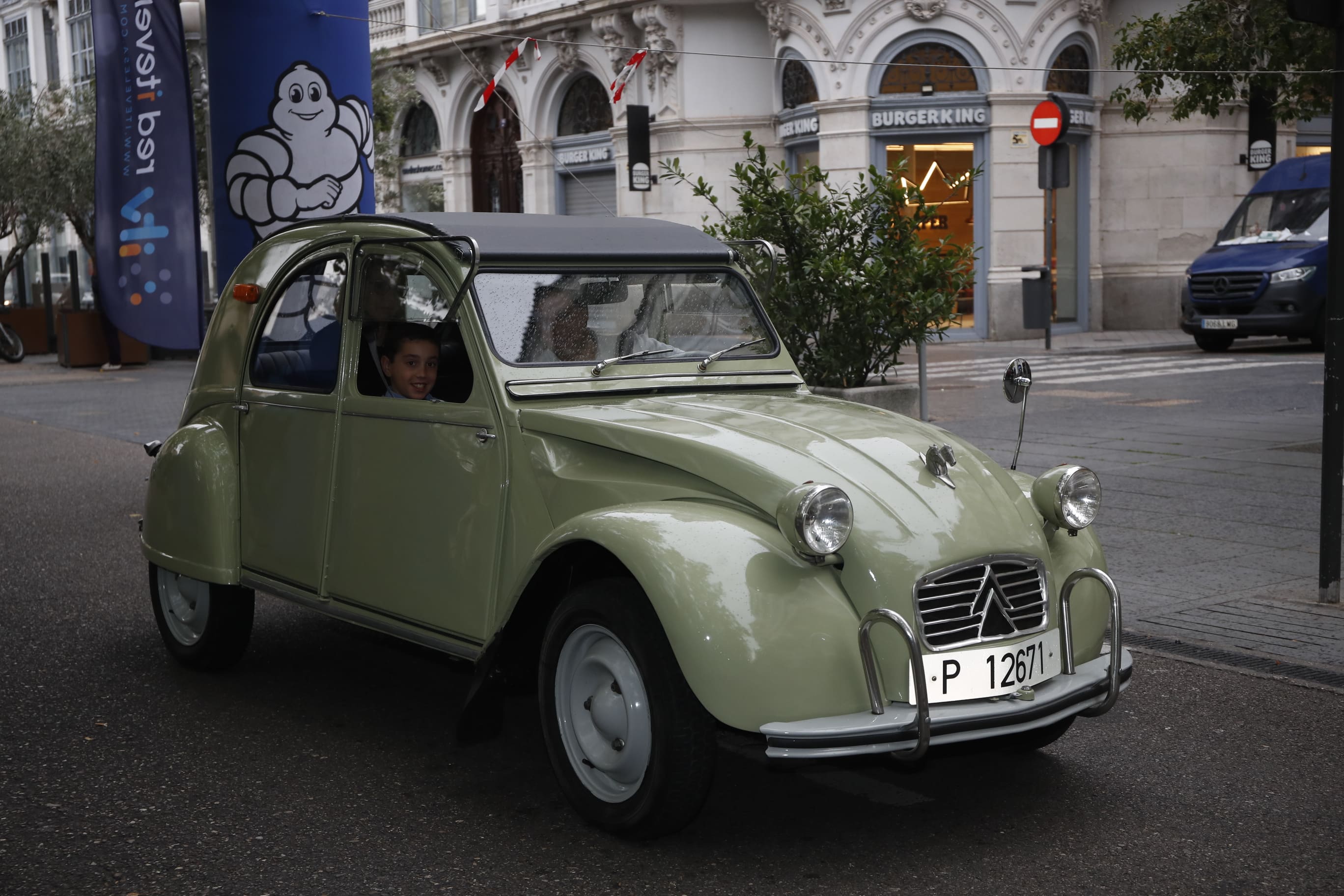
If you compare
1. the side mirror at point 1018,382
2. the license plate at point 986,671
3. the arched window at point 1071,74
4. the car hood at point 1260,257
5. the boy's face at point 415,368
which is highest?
the arched window at point 1071,74

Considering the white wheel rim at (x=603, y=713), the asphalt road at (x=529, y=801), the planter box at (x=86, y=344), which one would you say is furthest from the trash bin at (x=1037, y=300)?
the white wheel rim at (x=603, y=713)

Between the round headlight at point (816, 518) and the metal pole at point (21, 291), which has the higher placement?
the metal pole at point (21, 291)

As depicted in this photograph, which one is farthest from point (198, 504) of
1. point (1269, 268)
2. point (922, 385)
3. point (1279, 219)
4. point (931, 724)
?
point (1279, 219)

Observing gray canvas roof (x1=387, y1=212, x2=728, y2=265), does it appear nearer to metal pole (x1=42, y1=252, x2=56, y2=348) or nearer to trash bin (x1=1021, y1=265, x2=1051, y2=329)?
trash bin (x1=1021, y1=265, x2=1051, y2=329)

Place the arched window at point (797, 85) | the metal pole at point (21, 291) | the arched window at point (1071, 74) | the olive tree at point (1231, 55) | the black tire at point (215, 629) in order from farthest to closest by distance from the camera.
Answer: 1. the metal pole at point (21, 291)
2. the arched window at point (797, 85)
3. the arched window at point (1071, 74)
4. the olive tree at point (1231, 55)
5. the black tire at point (215, 629)

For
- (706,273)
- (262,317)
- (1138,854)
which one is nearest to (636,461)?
(706,273)

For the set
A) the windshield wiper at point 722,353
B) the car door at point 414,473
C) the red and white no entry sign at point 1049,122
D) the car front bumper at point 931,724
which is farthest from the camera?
the red and white no entry sign at point 1049,122

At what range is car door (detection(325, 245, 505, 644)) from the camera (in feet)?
14.8

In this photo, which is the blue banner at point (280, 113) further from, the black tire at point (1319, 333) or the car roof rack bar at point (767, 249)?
the black tire at point (1319, 333)

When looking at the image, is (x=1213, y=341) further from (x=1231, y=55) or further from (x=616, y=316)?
(x=616, y=316)

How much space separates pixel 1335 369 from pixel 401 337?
13.1 ft

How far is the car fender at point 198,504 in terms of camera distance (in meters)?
5.55

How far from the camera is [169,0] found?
975cm

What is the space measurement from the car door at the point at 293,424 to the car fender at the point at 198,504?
0.20ft
